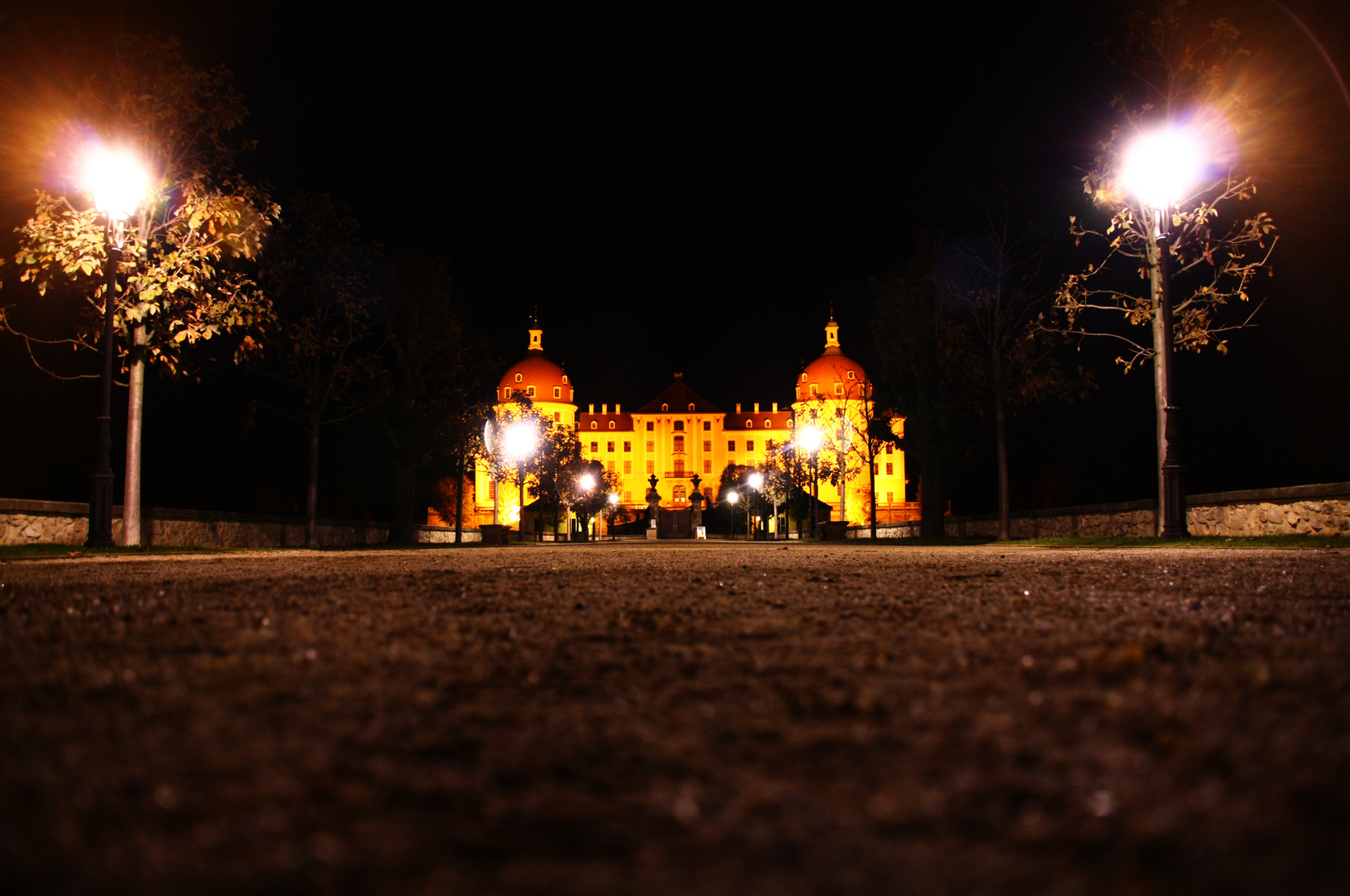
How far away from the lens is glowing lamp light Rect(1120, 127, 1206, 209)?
51.6 feet

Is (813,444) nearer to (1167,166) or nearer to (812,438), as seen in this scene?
(812,438)

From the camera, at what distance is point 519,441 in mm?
44500

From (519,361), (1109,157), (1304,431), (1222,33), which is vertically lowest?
(1304,431)

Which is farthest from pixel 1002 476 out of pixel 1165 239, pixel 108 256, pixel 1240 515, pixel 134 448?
pixel 108 256

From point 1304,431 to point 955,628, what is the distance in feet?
126

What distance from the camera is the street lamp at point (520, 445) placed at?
146 ft

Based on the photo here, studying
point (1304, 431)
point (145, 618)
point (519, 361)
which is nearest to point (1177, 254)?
point (145, 618)

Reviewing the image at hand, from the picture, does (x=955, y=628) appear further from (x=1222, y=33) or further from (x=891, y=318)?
(x=891, y=318)

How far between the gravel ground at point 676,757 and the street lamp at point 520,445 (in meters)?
39.8

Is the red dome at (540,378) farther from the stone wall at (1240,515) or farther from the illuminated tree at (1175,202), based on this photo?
the illuminated tree at (1175,202)

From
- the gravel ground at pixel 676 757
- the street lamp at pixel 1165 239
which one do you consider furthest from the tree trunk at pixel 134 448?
the street lamp at pixel 1165 239

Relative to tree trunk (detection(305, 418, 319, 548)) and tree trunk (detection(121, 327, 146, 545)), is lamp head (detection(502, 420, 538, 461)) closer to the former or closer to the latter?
tree trunk (detection(305, 418, 319, 548))

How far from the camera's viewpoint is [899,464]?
12112 centimetres

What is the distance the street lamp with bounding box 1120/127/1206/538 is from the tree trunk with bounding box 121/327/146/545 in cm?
1753
